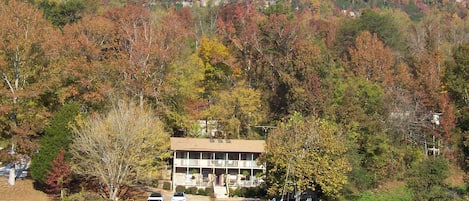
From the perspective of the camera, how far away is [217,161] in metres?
53.1

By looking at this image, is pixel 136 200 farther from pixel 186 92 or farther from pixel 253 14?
pixel 253 14

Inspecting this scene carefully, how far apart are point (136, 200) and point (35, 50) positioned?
14.6 meters

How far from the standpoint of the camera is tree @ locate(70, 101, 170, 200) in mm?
42375

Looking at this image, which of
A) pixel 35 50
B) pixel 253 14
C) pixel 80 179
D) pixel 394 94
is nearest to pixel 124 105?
pixel 80 179

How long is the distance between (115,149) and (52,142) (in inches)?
214

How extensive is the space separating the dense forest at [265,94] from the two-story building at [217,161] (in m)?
3.06

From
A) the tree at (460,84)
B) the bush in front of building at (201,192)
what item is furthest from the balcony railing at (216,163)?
the tree at (460,84)

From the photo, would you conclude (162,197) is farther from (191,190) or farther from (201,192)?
(201,192)

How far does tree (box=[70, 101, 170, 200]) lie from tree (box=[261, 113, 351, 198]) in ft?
28.3

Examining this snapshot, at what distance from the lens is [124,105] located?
147 ft

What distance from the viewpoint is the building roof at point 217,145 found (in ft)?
171

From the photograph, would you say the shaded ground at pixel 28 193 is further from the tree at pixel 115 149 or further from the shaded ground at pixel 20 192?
the tree at pixel 115 149

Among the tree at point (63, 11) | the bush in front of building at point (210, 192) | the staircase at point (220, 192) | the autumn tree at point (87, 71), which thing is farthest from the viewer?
the tree at point (63, 11)

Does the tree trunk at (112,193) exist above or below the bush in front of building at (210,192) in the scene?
above
